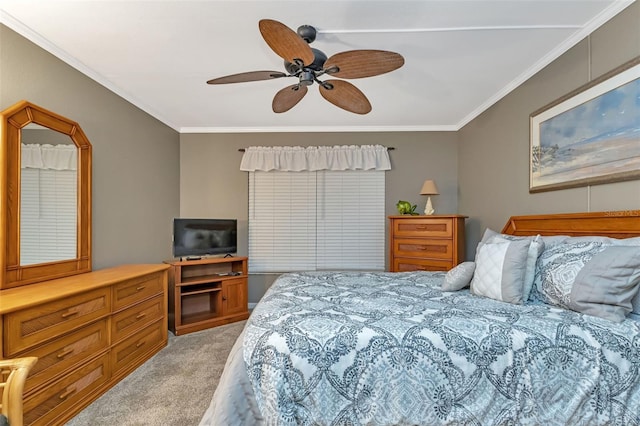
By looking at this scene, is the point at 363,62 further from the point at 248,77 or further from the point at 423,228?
the point at 423,228

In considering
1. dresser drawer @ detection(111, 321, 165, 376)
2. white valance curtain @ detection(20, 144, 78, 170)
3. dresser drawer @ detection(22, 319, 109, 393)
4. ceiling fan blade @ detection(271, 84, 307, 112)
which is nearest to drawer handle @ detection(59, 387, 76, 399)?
dresser drawer @ detection(22, 319, 109, 393)

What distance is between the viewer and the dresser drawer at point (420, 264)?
341 cm

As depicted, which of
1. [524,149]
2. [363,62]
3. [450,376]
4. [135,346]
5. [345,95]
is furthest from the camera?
[524,149]

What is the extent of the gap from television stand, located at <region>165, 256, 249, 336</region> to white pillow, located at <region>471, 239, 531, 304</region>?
2731mm

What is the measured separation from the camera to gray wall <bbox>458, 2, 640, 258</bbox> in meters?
1.89

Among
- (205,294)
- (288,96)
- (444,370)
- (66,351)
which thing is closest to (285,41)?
(288,96)

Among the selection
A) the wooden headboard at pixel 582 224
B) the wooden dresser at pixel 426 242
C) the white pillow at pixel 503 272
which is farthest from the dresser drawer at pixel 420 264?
the white pillow at pixel 503 272

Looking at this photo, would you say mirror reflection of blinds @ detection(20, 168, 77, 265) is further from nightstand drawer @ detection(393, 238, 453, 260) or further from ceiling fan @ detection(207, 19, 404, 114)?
nightstand drawer @ detection(393, 238, 453, 260)

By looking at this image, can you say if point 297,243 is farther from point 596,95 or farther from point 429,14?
point 596,95

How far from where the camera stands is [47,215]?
2223mm

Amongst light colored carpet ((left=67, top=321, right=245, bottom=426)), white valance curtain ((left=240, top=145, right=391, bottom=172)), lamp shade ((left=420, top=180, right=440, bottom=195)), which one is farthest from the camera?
white valance curtain ((left=240, top=145, right=391, bottom=172))

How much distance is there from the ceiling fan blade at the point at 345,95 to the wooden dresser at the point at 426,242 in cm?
173

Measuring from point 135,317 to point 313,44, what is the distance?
2.62 meters

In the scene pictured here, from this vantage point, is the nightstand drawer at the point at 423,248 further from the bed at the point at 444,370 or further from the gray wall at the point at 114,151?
the gray wall at the point at 114,151
